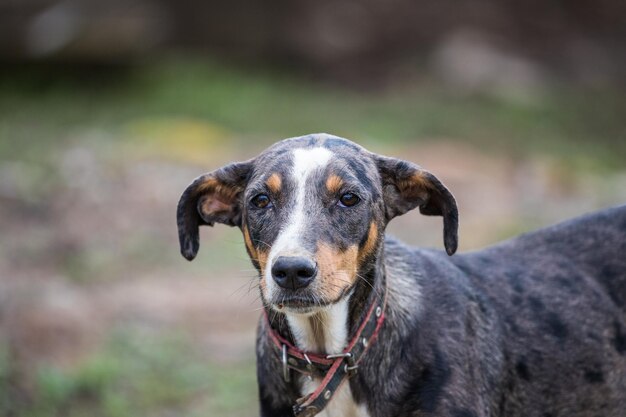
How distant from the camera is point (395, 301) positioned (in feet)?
13.7

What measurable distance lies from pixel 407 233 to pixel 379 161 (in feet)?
15.6

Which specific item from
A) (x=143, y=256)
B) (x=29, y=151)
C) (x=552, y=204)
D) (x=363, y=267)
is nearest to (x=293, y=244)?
(x=363, y=267)

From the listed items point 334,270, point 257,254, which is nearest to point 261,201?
point 257,254

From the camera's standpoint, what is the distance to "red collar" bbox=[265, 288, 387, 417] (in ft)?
13.0

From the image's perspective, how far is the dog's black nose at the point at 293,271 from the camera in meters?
3.64

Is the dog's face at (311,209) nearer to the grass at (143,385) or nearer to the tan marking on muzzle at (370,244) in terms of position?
the tan marking on muzzle at (370,244)

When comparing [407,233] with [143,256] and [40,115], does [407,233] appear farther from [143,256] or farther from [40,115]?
[40,115]

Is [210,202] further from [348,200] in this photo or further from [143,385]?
[143,385]

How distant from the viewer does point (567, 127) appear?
508 inches

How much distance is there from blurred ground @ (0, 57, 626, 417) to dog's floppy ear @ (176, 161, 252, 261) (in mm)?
963

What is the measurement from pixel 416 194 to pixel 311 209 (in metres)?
0.61

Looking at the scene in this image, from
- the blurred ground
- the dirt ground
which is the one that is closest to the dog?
the dirt ground

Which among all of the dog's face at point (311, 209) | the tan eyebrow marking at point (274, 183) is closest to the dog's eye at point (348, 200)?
the dog's face at point (311, 209)

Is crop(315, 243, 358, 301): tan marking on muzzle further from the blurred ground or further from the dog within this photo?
the blurred ground
